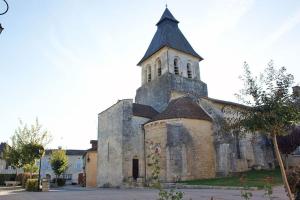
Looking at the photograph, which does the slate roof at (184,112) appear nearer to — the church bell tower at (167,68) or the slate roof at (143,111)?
the slate roof at (143,111)

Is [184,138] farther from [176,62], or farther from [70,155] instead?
[70,155]

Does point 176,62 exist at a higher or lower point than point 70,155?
higher

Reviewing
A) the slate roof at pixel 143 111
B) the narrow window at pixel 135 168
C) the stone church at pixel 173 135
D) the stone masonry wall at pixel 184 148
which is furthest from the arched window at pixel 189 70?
the narrow window at pixel 135 168

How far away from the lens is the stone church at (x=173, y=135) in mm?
22578

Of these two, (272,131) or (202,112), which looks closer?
(272,131)

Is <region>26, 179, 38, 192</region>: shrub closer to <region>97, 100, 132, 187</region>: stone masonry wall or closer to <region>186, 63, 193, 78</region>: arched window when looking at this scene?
<region>97, 100, 132, 187</region>: stone masonry wall

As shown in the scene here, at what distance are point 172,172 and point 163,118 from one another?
4.31 meters

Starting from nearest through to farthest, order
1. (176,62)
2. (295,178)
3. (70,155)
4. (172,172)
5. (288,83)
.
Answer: (295,178) < (288,83) < (172,172) < (176,62) < (70,155)

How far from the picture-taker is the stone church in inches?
889

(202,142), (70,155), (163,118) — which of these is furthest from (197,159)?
(70,155)

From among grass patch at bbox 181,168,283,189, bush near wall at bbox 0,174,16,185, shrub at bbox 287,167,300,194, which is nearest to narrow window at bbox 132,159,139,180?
grass patch at bbox 181,168,283,189

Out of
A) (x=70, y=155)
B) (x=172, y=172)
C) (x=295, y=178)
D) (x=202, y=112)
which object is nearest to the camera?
(x=295, y=178)

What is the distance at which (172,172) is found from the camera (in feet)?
70.5

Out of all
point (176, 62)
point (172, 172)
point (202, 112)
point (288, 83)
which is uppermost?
point (176, 62)
